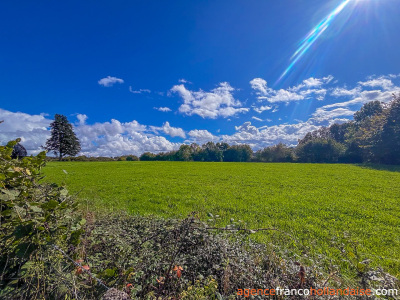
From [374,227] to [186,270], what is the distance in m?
4.73

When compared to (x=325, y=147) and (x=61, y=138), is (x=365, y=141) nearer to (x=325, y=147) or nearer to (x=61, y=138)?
(x=325, y=147)

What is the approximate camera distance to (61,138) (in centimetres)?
4162

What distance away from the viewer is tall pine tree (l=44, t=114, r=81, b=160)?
41.0 metres

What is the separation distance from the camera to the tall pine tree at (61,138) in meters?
41.0

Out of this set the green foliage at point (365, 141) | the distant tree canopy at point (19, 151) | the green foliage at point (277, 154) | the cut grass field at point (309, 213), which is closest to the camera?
the distant tree canopy at point (19, 151)

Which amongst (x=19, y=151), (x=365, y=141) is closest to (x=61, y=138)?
(x=19, y=151)

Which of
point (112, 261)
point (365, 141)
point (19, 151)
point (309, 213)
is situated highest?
point (365, 141)

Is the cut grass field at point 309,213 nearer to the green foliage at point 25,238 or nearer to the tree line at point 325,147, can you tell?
the green foliage at point 25,238

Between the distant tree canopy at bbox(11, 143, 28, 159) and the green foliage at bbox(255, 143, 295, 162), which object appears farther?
the green foliage at bbox(255, 143, 295, 162)

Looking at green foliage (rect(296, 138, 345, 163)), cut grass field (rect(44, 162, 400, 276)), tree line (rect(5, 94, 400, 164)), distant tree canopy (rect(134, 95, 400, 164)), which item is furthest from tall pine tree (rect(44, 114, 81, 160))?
Answer: green foliage (rect(296, 138, 345, 163))

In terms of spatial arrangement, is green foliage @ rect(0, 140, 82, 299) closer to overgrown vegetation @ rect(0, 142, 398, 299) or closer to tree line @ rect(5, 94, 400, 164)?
overgrown vegetation @ rect(0, 142, 398, 299)

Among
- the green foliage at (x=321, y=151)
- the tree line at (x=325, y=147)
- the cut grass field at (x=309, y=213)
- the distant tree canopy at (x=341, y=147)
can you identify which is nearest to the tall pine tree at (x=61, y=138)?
the tree line at (x=325, y=147)

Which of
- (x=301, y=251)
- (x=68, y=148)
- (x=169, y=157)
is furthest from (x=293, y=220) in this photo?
(x=68, y=148)

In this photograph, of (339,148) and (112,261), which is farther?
(339,148)
